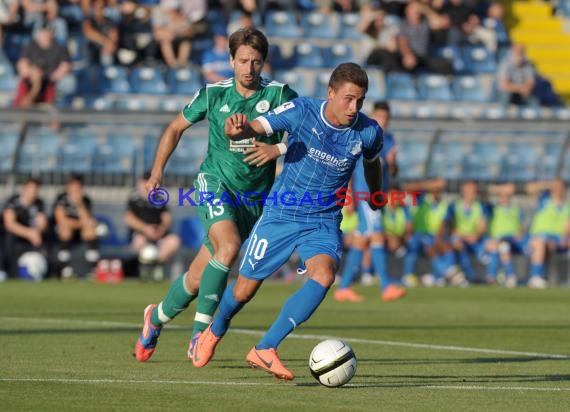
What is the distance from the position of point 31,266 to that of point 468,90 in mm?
9789

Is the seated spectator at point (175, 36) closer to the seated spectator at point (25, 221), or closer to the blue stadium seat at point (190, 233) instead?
the blue stadium seat at point (190, 233)

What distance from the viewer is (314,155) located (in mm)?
8414

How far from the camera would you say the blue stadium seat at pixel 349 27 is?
89.0 feet

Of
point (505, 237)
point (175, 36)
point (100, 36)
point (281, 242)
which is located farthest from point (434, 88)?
point (281, 242)

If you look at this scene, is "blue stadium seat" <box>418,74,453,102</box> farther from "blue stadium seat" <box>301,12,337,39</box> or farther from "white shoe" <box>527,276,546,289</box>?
"white shoe" <box>527,276,546,289</box>

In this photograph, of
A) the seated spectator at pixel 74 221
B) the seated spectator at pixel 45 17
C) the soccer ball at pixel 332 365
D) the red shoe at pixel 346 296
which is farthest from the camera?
the seated spectator at pixel 45 17

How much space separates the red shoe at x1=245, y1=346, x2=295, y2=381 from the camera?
7.97m

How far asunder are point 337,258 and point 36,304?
7700 mm

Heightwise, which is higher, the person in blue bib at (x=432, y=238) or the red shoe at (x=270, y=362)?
the red shoe at (x=270, y=362)

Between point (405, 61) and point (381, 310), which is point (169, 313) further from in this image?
point (405, 61)

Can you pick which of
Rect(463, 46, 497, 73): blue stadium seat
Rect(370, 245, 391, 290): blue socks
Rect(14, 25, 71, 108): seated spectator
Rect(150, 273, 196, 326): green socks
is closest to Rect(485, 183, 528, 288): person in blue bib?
Rect(463, 46, 497, 73): blue stadium seat

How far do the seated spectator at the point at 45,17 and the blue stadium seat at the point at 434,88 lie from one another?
22.5ft

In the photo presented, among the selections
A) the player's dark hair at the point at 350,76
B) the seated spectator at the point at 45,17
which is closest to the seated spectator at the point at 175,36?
the seated spectator at the point at 45,17

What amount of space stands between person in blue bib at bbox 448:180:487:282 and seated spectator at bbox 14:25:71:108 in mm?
6997
